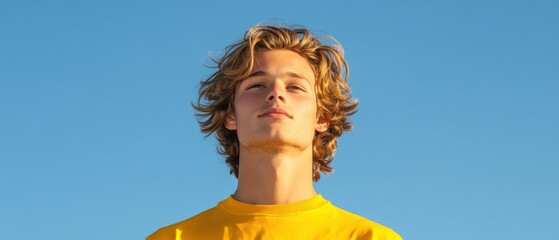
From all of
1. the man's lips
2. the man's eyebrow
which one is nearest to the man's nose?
the man's lips

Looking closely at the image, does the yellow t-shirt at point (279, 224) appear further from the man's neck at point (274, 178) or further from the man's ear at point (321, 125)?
the man's ear at point (321, 125)

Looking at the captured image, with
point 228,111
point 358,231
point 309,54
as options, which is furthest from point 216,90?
point 358,231

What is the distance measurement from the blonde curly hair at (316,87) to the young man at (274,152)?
2 centimetres

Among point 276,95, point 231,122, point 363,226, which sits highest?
point 231,122

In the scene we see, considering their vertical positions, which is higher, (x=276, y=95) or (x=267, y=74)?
(x=267, y=74)

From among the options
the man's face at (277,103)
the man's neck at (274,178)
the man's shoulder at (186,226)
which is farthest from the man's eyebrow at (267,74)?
the man's shoulder at (186,226)

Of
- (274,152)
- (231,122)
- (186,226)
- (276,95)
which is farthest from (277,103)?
(186,226)

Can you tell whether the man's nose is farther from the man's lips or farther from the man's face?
the man's lips

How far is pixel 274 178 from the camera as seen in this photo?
6406 millimetres

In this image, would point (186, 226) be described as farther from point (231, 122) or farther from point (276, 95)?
point (276, 95)

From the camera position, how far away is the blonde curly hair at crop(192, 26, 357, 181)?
7219 millimetres

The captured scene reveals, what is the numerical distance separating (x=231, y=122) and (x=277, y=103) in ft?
3.29

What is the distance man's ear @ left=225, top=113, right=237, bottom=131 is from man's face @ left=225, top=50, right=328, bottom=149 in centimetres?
2

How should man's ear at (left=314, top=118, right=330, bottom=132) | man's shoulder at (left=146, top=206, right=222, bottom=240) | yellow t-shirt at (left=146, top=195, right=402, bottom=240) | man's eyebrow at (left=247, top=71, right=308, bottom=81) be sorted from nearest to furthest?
yellow t-shirt at (left=146, top=195, right=402, bottom=240) < man's shoulder at (left=146, top=206, right=222, bottom=240) < man's eyebrow at (left=247, top=71, right=308, bottom=81) < man's ear at (left=314, top=118, right=330, bottom=132)
